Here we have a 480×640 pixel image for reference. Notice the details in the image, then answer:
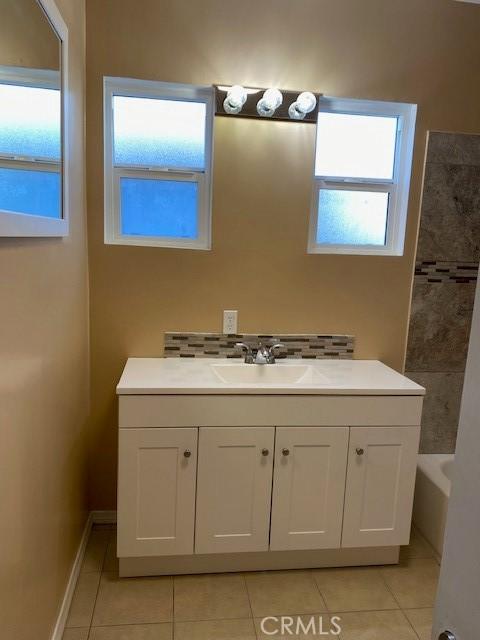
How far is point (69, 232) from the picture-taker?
1.85 meters

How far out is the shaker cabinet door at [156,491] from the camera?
198cm

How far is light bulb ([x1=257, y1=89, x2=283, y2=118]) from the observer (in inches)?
87.4

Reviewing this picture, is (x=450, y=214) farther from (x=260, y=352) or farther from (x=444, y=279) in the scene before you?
(x=260, y=352)

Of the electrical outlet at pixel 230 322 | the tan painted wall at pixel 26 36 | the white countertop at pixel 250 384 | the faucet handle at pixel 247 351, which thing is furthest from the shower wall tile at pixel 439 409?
the tan painted wall at pixel 26 36

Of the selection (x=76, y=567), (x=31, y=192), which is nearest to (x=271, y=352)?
(x=76, y=567)

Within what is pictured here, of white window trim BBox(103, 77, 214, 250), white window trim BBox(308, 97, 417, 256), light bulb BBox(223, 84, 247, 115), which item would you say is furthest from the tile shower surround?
white window trim BBox(103, 77, 214, 250)

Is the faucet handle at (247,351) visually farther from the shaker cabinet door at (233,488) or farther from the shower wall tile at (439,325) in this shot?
the shower wall tile at (439,325)

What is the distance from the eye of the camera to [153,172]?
7.77ft

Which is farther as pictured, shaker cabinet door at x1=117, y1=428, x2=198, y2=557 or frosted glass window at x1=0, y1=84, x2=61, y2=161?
shaker cabinet door at x1=117, y1=428, x2=198, y2=557

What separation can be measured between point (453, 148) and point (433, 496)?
1.77 m

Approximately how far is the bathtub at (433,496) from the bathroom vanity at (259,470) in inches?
11.6

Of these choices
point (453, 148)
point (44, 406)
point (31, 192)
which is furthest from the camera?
point (453, 148)

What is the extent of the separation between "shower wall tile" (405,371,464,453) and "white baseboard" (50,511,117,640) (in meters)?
1.76

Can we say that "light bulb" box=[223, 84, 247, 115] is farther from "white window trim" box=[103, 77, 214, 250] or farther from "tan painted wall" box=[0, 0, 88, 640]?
"tan painted wall" box=[0, 0, 88, 640]
